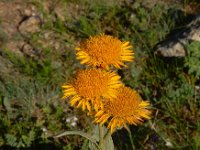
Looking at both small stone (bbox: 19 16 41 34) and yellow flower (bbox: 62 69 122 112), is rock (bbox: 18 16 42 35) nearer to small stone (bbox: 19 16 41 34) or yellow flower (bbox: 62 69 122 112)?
small stone (bbox: 19 16 41 34)

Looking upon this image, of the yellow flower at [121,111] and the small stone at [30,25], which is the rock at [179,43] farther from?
the yellow flower at [121,111]

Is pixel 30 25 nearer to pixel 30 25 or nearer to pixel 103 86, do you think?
pixel 30 25

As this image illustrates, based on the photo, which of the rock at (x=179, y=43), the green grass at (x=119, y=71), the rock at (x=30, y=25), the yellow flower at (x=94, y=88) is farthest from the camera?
the rock at (x=30, y=25)

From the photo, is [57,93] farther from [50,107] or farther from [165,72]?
[165,72]

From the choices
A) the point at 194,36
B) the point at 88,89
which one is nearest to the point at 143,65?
the point at 194,36

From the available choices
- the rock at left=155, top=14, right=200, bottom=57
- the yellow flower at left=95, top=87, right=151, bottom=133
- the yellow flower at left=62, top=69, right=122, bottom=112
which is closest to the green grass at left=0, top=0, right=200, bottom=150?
the rock at left=155, top=14, right=200, bottom=57

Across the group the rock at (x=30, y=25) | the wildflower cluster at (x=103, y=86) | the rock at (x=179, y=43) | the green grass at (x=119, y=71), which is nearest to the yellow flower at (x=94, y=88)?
the wildflower cluster at (x=103, y=86)
